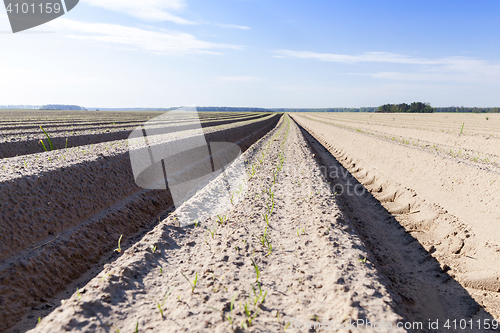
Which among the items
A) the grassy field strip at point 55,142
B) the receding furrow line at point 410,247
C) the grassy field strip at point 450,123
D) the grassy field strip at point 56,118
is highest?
the grassy field strip at point 450,123

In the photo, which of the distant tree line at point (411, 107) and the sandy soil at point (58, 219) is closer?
the sandy soil at point (58, 219)

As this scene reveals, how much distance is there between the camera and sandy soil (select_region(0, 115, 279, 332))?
10.8 feet

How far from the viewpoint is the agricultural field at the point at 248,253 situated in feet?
7.85

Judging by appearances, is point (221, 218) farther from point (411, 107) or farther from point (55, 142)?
point (411, 107)

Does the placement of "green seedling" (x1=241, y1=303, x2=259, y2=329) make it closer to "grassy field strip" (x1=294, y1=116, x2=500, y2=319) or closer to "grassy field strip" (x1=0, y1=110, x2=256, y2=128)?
"grassy field strip" (x1=294, y1=116, x2=500, y2=319)

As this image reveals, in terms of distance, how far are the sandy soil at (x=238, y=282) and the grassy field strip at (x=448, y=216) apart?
→ 3.81 feet

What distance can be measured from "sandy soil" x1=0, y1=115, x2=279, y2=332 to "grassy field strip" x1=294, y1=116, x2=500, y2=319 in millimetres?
4602

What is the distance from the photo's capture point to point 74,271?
376 cm

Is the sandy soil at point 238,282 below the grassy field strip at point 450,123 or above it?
below

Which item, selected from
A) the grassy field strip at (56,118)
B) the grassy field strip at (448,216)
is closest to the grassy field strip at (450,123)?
the grassy field strip at (448,216)

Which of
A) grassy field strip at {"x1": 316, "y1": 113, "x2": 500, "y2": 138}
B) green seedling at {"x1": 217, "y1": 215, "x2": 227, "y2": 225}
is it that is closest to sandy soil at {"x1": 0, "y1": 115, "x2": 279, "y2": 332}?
green seedling at {"x1": 217, "y1": 215, "x2": 227, "y2": 225}

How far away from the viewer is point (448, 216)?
4.88 metres

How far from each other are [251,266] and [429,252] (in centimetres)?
306

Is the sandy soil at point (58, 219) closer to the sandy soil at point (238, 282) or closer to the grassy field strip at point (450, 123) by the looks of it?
the sandy soil at point (238, 282)
